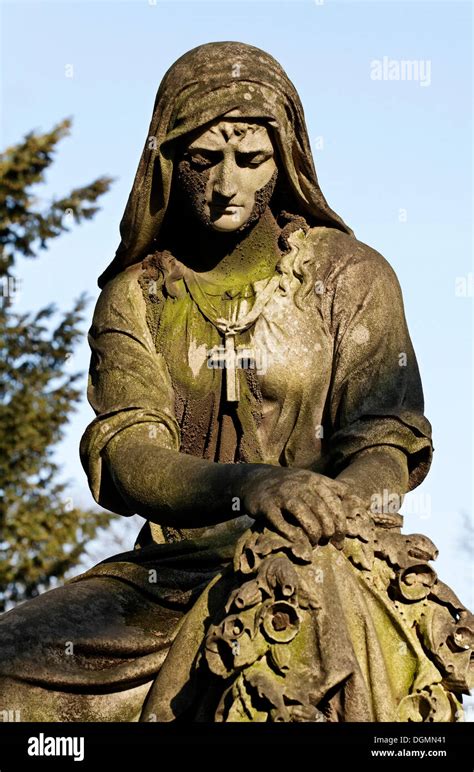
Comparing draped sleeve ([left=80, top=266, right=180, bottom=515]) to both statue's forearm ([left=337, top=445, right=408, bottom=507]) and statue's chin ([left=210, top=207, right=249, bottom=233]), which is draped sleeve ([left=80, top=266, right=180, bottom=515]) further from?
statue's forearm ([left=337, top=445, right=408, bottom=507])

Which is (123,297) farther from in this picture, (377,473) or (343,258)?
(377,473)

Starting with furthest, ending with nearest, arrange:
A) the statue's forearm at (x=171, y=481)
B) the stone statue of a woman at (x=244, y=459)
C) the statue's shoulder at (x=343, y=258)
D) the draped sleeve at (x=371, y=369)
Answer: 1. the statue's shoulder at (x=343, y=258)
2. the draped sleeve at (x=371, y=369)
3. the statue's forearm at (x=171, y=481)
4. the stone statue of a woman at (x=244, y=459)

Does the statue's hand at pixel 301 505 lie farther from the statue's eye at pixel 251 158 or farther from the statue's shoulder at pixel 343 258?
the statue's eye at pixel 251 158

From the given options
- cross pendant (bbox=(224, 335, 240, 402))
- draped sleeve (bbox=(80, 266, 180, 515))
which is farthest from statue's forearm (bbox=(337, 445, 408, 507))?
draped sleeve (bbox=(80, 266, 180, 515))

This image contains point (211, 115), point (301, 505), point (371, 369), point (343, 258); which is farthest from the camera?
point (343, 258)

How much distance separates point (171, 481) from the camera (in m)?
8.55

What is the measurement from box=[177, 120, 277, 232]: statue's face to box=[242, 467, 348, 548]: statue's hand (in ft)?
4.92

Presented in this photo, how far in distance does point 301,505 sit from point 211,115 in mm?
1946

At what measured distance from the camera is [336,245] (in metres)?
9.35

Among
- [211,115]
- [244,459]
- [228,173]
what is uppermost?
[211,115]

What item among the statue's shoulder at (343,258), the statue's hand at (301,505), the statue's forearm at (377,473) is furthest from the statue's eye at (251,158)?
the statue's hand at (301,505)

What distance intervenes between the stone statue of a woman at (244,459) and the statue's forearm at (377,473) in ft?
0.04

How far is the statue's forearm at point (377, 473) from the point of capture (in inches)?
330

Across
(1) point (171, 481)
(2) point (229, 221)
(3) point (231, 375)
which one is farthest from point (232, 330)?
(1) point (171, 481)
